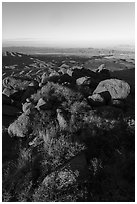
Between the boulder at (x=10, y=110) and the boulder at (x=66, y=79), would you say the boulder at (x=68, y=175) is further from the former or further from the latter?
the boulder at (x=66, y=79)

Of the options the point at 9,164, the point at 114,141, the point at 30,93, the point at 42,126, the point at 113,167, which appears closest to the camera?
the point at 113,167

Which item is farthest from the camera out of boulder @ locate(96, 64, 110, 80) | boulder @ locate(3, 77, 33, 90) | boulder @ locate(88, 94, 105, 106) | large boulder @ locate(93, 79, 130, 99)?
boulder @ locate(96, 64, 110, 80)

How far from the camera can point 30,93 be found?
1177 cm

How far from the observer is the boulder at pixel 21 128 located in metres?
8.26

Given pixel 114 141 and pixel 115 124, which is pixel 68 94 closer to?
pixel 115 124

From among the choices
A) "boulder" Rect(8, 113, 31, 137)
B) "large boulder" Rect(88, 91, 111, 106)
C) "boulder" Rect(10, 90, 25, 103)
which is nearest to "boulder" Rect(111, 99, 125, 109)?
"large boulder" Rect(88, 91, 111, 106)

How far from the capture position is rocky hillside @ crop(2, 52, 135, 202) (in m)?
5.57

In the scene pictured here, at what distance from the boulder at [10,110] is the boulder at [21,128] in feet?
5.78

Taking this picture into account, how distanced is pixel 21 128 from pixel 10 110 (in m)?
2.45

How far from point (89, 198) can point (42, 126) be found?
138 inches

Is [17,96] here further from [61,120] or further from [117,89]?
[117,89]

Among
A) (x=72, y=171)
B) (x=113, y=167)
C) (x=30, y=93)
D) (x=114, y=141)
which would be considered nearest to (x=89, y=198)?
(x=72, y=171)

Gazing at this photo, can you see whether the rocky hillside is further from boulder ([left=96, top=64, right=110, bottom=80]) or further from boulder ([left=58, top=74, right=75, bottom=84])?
boulder ([left=96, top=64, right=110, bottom=80])

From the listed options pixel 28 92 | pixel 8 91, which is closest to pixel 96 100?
pixel 28 92
